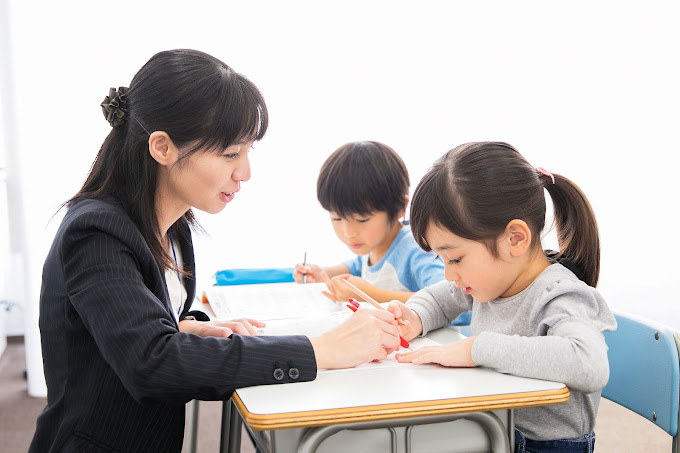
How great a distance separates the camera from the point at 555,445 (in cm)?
122

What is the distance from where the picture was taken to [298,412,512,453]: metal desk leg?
96 cm

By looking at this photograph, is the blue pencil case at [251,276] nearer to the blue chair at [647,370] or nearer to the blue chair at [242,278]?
the blue chair at [242,278]

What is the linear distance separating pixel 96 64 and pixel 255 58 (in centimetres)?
76

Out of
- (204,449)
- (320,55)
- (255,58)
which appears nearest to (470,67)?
(320,55)

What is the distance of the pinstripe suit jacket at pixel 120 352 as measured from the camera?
101 centimetres

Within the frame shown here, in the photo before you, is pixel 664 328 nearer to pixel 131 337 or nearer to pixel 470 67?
pixel 131 337

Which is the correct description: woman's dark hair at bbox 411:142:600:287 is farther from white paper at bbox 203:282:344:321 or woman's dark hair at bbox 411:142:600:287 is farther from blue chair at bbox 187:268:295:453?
blue chair at bbox 187:268:295:453

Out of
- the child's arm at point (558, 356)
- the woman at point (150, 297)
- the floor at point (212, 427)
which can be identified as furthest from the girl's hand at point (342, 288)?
the floor at point (212, 427)

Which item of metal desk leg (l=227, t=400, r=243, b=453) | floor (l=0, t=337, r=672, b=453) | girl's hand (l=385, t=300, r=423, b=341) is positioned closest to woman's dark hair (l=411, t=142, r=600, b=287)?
girl's hand (l=385, t=300, r=423, b=341)

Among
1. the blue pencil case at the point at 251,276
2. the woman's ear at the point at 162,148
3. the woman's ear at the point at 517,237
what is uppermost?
the woman's ear at the point at 162,148

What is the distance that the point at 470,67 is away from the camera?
353cm

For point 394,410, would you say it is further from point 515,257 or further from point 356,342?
point 515,257

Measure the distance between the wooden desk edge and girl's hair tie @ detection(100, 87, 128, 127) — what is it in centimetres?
56

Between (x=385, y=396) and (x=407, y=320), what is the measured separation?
419 mm
